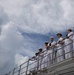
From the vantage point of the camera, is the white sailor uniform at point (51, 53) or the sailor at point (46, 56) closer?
the white sailor uniform at point (51, 53)

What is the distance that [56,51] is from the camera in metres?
9.07

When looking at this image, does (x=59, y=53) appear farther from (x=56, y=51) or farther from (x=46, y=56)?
(x=46, y=56)

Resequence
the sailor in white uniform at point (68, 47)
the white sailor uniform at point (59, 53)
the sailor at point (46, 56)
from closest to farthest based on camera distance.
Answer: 1. the sailor in white uniform at point (68, 47)
2. the white sailor uniform at point (59, 53)
3. the sailor at point (46, 56)

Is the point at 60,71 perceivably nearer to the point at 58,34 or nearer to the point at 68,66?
the point at 68,66

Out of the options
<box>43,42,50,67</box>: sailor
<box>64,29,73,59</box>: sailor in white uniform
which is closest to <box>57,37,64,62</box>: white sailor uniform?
<box>64,29,73,59</box>: sailor in white uniform

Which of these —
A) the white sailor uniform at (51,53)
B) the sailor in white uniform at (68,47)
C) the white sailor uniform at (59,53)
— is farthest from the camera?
the white sailor uniform at (51,53)

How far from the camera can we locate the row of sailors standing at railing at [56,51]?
8383mm

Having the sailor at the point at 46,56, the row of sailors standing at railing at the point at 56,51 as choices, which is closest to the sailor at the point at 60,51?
the row of sailors standing at railing at the point at 56,51

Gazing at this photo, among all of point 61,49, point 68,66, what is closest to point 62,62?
point 68,66

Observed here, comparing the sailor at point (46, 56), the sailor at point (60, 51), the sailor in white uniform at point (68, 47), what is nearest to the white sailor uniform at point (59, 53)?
the sailor at point (60, 51)

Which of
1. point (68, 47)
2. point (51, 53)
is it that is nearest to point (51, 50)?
point (51, 53)

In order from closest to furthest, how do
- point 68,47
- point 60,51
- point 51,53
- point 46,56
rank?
point 68,47
point 60,51
point 51,53
point 46,56

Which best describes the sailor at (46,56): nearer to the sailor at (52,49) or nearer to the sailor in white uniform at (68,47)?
the sailor at (52,49)

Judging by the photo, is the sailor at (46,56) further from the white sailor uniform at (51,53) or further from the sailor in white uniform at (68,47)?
the sailor in white uniform at (68,47)
